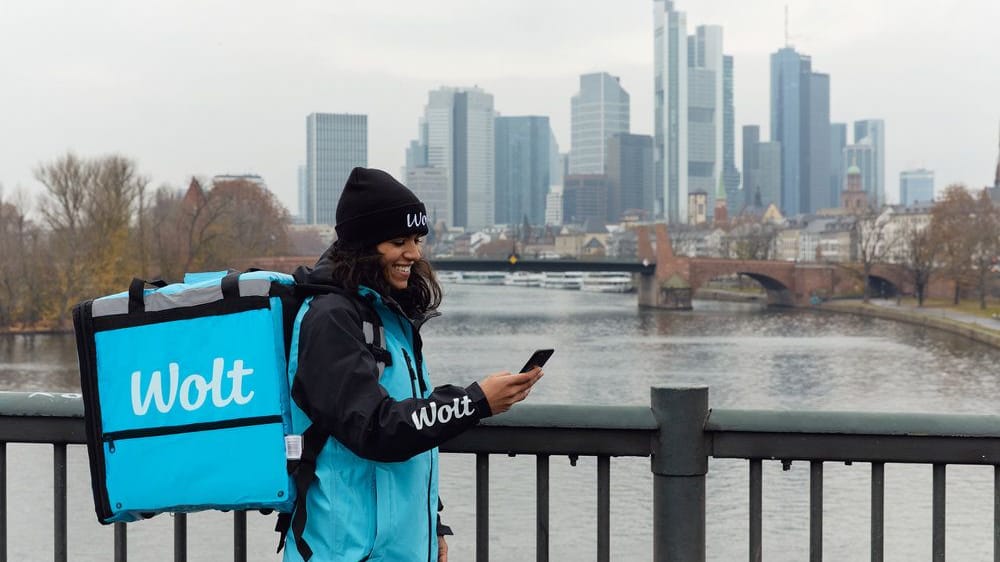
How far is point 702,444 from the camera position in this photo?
7.98 ft

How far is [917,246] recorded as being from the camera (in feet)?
184

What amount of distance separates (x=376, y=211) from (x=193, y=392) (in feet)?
1.31

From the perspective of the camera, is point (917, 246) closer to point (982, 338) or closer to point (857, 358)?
point (982, 338)

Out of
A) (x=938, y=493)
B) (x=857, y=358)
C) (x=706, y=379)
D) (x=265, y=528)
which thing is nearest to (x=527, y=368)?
(x=938, y=493)

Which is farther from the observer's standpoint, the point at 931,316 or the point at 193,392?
the point at 931,316

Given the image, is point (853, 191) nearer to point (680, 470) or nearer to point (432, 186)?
point (432, 186)

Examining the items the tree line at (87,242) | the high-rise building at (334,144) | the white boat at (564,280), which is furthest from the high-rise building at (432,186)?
the tree line at (87,242)

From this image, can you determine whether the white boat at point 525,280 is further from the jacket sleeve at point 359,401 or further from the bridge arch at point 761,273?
the jacket sleeve at point 359,401

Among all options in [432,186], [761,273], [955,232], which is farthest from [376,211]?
[432,186]

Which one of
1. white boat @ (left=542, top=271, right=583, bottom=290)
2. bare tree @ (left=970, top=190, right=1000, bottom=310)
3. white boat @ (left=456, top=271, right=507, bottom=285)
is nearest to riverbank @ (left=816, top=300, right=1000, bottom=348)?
bare tree @ (left=970, top=190, right=1000, bottom=310)

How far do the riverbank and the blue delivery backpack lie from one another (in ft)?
125

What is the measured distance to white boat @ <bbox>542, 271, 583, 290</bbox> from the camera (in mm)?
96875

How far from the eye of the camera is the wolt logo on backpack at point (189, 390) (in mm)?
1983

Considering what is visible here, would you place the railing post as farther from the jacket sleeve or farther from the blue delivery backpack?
the blue delivery backpack
